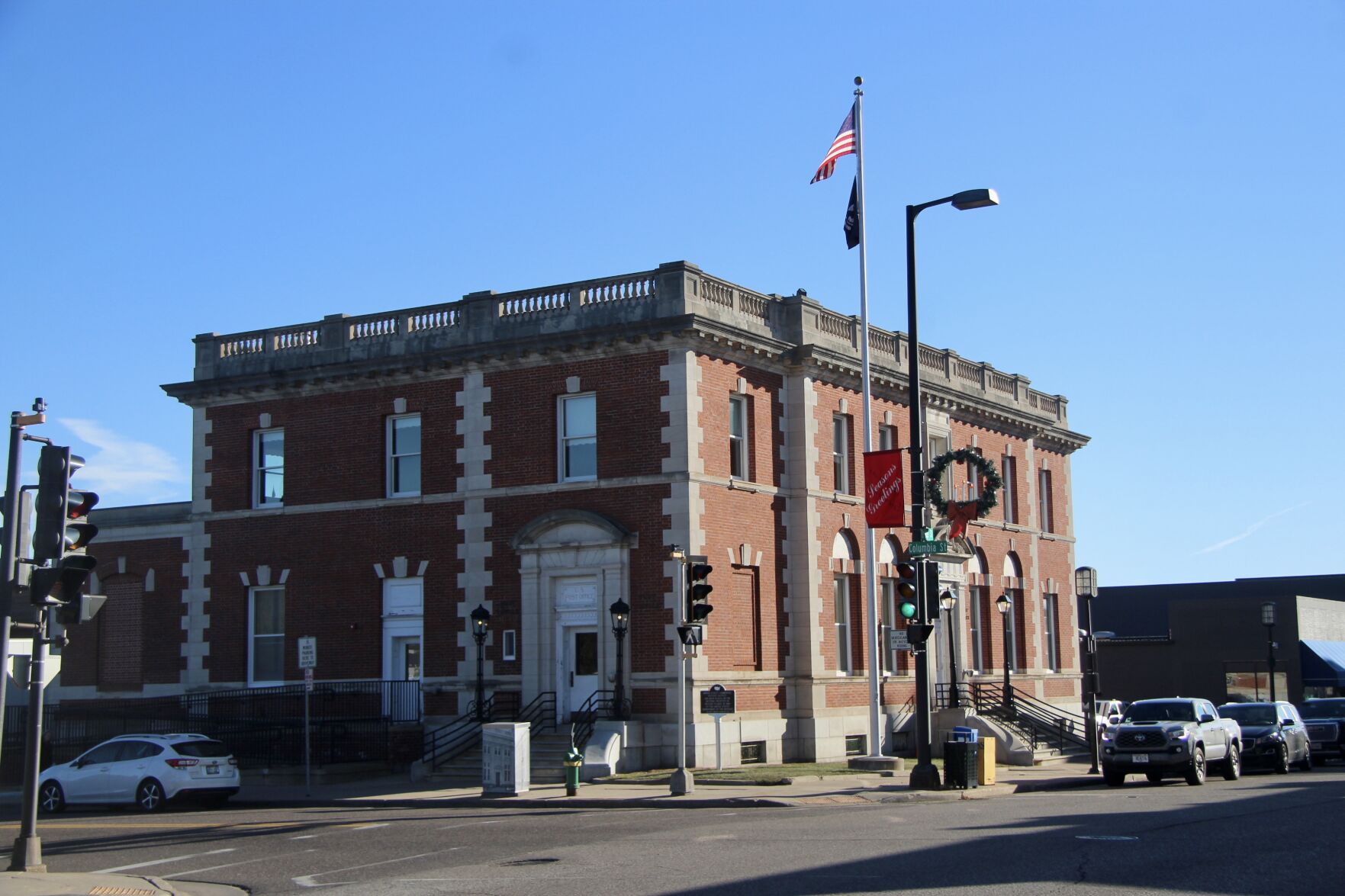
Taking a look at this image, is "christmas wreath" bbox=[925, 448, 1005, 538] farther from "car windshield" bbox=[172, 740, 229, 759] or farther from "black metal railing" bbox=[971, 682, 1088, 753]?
"car windshield" bbox=[172, 740, 229, 759]

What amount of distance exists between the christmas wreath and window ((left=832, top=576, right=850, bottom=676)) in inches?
124

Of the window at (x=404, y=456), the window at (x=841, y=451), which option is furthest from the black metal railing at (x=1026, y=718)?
the window at (x=404, y=456)

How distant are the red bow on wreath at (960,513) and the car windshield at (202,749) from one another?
61.3ft

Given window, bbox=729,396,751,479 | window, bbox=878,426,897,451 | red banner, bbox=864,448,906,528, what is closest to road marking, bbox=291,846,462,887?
red banner, bbox=864,448,906,528

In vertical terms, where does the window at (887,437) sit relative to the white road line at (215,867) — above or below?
above

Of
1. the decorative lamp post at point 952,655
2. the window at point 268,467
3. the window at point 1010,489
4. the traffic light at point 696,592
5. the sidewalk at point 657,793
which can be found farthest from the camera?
the window at point 1010,489

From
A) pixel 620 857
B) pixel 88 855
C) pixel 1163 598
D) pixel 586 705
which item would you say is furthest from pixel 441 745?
pixel 1163 598

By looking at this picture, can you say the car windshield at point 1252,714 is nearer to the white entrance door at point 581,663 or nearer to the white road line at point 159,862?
the white entrance door at point 581,663

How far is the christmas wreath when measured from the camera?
37.4 m

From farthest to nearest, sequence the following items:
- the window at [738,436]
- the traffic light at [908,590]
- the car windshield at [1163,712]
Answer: the window at [738,436]
the car windshield at [1163,712]
the traffic light at [908,590]

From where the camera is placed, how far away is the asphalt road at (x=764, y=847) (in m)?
14.2

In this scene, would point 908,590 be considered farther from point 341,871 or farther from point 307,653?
point 341,871

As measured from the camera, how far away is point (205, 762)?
27641 mm

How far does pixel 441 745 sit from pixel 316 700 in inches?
158
